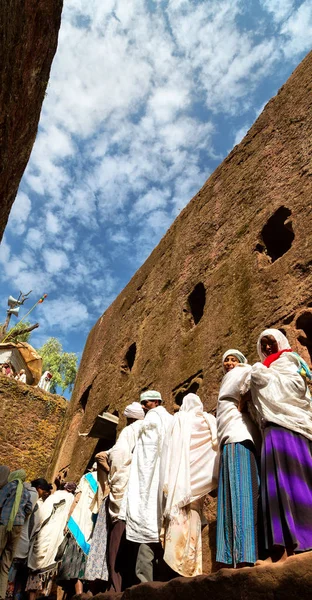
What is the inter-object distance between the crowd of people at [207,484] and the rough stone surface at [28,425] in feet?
29.3

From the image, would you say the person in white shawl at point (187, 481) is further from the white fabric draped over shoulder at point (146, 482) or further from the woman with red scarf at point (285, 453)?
the woman with red scarf at point (285, 453)

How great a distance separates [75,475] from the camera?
982 cm

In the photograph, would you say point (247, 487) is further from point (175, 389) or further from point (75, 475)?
point (75, 475)

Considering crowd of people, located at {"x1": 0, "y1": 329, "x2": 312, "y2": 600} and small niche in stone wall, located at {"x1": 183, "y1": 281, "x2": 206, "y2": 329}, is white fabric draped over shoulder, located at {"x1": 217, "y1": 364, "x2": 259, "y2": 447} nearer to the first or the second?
crowd of people, located at {"x1": 0, "y1": 329, "x2": 312, "y2": 600}

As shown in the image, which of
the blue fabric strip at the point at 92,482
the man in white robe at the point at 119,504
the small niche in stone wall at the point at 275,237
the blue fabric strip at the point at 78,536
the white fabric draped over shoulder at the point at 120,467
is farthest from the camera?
the small niche in stone wall at the point at 275,237

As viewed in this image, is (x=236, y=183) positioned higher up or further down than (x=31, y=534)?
higher up

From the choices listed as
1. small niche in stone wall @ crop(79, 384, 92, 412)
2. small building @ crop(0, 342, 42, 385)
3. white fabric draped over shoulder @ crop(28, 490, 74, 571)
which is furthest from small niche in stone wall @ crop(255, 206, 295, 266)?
small building @ crop(0, 342, 42, 385)

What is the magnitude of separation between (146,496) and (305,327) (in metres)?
2.48

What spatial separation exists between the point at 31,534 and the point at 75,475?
4.28 meters

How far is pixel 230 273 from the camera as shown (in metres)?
6.65

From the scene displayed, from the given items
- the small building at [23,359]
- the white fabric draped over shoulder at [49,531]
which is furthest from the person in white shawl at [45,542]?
→ the small building at [23,359]

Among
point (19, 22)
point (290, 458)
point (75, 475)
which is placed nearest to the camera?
point (290, 458)

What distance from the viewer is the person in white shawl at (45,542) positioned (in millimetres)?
5520

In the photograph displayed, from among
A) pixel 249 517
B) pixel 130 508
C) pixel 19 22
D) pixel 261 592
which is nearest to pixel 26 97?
pixel 19 22
